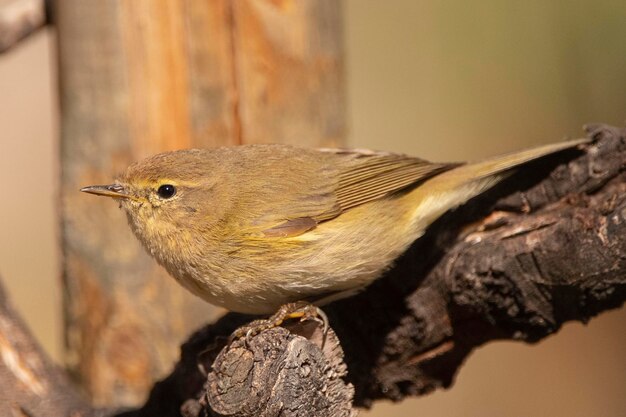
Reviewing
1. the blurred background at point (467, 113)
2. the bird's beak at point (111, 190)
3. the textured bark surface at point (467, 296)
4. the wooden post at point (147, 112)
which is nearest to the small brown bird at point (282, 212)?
the bird's beak at point (111, 190)

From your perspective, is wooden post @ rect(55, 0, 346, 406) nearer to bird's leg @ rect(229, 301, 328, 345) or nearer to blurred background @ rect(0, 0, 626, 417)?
bird's leg @ rect(229, 301, 328, 345)

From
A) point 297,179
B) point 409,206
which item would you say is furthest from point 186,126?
point 409,206

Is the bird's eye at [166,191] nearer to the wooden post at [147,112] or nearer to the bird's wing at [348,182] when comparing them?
the bird's wing at [348,182]

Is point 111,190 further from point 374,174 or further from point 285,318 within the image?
point 374,174

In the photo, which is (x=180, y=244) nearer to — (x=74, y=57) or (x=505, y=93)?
(x=74, y=57)

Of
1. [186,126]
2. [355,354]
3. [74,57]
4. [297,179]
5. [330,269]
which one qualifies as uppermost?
[74,57]

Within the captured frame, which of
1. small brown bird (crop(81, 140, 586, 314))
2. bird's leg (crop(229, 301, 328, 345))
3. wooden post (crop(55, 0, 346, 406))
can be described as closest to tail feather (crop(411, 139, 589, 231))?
small brown bird (crop(81, 140, 586, 314))
